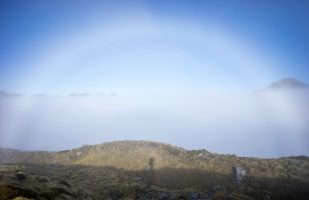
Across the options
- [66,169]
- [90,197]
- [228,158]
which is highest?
[228,158]

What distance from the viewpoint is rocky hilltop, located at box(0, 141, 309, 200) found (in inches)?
1289

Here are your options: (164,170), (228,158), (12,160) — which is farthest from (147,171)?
(12,160)

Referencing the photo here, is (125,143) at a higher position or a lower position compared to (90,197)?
higher

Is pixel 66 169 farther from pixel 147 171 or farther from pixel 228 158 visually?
pixel 228 158

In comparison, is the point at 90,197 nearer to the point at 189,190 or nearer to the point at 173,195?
the point at 173,195

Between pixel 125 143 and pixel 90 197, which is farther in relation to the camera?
pixel 125 143

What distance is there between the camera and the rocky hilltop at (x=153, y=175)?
1289 inches

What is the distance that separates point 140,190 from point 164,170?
31.8 ft

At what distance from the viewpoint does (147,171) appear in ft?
154

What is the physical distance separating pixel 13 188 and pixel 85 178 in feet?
61.5

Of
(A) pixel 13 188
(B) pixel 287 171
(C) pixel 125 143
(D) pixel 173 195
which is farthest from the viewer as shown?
(C) pixel 125 143

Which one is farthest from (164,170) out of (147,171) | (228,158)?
(228,158)

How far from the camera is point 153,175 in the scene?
45.3 meters

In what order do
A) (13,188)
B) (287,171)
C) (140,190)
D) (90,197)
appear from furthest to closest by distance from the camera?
(287,171), (140,190), (90,197), (13,188)
